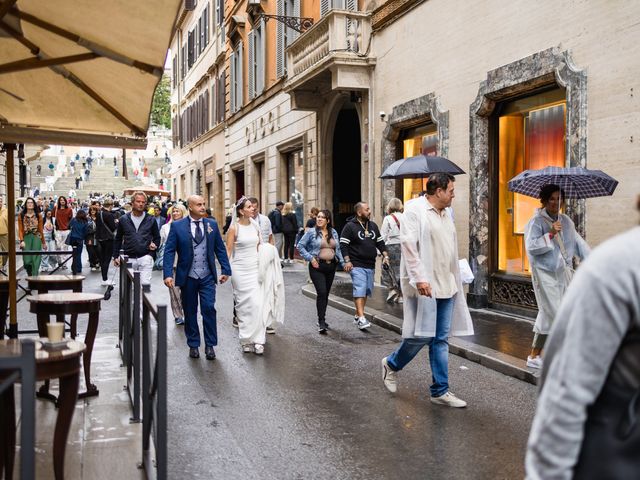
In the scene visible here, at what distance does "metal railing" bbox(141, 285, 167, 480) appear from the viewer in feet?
12.3

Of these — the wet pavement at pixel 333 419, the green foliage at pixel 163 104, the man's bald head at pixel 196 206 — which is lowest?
the wet pavement at pixel 333 419

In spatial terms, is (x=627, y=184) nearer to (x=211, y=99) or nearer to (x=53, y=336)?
(x=53, y=336)

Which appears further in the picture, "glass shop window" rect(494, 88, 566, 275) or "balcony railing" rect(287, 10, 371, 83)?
"balcony railing" rect(287, 10, 371, 83)

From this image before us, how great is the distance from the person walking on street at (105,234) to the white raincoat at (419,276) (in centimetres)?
1139

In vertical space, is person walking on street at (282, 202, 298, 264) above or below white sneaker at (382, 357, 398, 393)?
above

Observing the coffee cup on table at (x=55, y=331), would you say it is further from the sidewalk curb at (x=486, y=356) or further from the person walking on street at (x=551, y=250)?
the person walking on street at (x=551, y=250)

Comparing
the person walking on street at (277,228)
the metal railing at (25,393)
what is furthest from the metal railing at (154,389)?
the person walking on street at (277,228)

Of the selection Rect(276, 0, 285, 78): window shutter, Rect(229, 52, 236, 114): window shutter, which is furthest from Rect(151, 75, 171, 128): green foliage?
Rect(276, 0, 285, 78): window shutter

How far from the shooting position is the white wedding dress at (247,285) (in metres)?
8.77

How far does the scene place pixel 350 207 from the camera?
2058cm

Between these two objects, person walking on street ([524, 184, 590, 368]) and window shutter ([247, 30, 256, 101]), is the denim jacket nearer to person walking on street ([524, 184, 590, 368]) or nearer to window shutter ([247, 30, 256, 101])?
person walking on street ([524, 184, 590, 368])

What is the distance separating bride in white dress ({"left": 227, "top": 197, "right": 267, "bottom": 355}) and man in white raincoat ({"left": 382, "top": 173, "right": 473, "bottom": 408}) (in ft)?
9.07

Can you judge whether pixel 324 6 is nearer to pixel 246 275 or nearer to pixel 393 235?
pixel 393 235

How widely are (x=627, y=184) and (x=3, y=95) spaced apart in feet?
22.9
